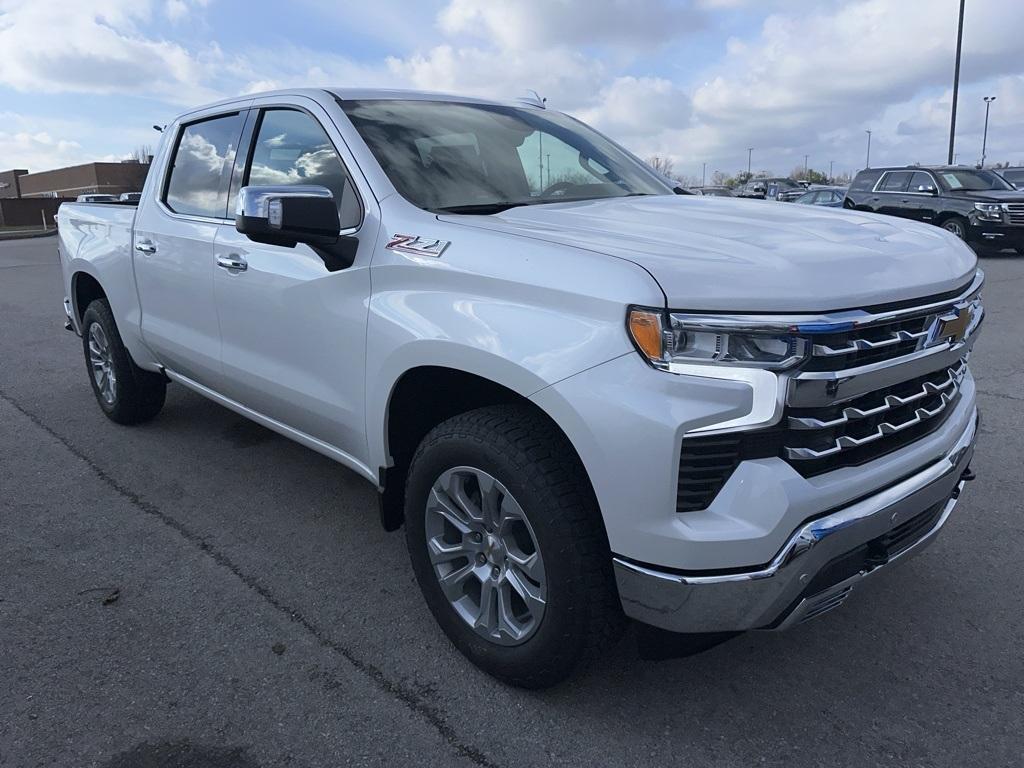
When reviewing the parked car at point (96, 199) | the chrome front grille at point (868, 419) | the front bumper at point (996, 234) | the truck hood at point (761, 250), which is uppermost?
the parked car at point (96, 199)

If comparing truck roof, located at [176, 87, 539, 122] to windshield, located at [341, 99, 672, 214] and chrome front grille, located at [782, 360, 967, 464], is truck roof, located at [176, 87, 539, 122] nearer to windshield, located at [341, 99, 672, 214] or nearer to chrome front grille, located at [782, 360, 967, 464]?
windshield, located at [341, 99, 672, 214]

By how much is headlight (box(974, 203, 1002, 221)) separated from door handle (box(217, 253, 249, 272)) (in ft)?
48.8

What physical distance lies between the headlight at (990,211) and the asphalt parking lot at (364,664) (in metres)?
12.4

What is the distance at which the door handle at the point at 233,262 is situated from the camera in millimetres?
3436

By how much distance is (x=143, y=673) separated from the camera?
8.79ft

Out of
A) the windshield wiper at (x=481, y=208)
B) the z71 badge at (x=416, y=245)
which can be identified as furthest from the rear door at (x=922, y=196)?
the z71 badge at (x=416, y=245)

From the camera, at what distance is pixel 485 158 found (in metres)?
3.29

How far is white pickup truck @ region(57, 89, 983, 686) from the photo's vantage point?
6.57 ft

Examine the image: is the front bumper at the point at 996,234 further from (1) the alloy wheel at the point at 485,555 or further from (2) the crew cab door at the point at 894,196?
(1) the alloy wheel at the point at 485,555

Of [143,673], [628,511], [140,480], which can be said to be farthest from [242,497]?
[628,511]

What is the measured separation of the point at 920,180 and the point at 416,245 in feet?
52.9

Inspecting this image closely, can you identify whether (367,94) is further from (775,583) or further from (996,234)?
(996,234)

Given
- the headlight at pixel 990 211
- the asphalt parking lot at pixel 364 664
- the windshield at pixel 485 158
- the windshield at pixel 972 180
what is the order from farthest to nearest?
the windshield at pixel 972 180 → the headlight at pixel 990 211 → the windshield at pixel 485 158 → the asphalt parking lot at pixel 364 664

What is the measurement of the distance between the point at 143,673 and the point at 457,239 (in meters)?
1.73
